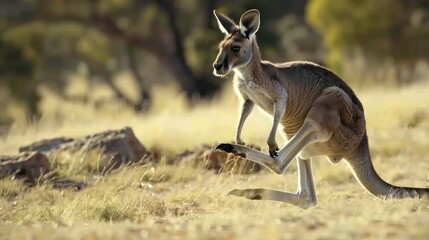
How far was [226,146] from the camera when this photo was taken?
6582 millimetres

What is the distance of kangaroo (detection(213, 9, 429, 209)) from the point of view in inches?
270

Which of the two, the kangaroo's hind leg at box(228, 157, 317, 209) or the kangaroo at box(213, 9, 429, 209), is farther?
the kangaroo's hind leg at box(228, 157, 317, 209)

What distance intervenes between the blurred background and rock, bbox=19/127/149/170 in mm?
9593

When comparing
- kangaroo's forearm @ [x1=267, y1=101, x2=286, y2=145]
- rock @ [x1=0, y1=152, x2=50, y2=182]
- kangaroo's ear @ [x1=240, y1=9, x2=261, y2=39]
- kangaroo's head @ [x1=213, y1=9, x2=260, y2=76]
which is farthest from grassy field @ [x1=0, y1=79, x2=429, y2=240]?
kangaroo's ear @ [x1=240, y1=9, x2=261, y2=39]

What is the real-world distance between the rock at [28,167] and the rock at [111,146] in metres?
0.62

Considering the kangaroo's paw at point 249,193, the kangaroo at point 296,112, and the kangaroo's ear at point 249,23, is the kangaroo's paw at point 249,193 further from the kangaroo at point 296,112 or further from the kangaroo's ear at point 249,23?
the kangaroo's ear at point 249,23

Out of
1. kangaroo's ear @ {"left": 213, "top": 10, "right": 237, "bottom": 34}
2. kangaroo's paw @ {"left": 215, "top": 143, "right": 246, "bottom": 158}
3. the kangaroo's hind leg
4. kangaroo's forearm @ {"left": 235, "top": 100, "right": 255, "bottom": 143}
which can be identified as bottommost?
the kangaroo's hind leg

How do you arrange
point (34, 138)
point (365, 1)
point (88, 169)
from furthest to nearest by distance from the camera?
1. point (365, 1)
2. point (34, 138)
3. point (88, 169)

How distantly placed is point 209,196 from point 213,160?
6.55ft

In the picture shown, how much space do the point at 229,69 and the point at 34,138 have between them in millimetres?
6286

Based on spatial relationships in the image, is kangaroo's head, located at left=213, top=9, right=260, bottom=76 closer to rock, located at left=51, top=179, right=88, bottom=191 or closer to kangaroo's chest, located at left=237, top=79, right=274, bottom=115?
kangaroo's chest, located at left=237, top=79, right=274, bottom=115

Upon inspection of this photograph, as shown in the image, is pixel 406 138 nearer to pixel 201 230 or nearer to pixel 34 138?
pixel 34 138

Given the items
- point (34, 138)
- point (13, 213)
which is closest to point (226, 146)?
point (13, 213)

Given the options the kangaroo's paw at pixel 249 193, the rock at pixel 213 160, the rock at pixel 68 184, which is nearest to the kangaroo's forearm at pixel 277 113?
the kangaroo's paw at pixel 249 193
